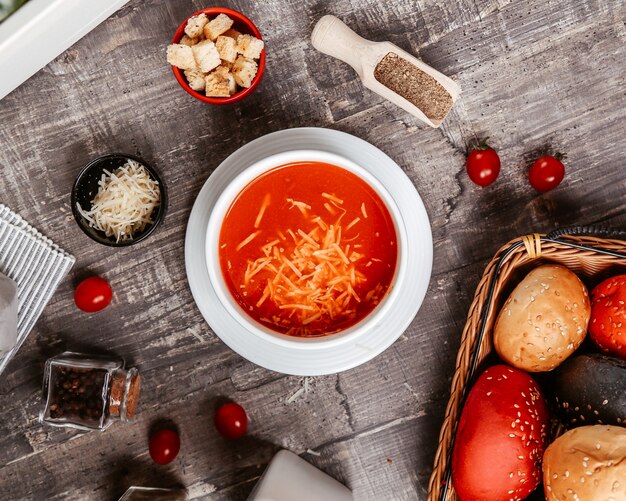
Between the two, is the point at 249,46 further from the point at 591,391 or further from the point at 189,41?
the point at 591,391

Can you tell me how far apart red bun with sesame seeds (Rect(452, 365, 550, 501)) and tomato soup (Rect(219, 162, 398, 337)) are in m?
0.42

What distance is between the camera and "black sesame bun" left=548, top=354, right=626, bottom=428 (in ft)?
5.24

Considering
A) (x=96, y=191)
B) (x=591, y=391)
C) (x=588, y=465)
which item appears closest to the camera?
(x=588, y=465)

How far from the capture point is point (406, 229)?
174 centimetres

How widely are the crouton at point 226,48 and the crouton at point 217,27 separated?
0.02 meters

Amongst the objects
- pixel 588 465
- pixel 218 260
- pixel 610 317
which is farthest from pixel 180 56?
pixel 588 465

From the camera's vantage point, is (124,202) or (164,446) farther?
(164,446)

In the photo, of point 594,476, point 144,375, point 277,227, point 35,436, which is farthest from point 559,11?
point 35,436

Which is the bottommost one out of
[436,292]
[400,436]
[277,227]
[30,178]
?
[400,436]

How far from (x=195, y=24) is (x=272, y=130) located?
1.29 feet

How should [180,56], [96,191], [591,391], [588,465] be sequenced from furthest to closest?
[96,191], [180,56], [591,391], [588,465]

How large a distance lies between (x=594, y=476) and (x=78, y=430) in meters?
1.57

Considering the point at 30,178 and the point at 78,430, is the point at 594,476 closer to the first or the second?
the point at 78,430

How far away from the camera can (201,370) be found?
197 centimetres
